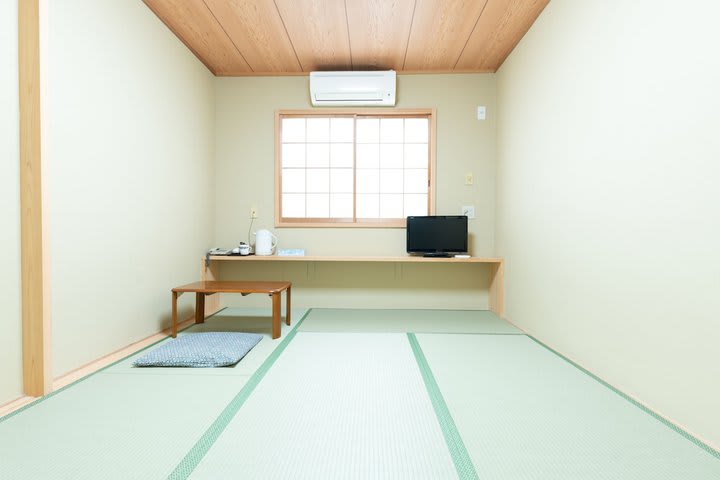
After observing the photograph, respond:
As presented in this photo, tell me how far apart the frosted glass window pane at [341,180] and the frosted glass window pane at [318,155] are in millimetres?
132

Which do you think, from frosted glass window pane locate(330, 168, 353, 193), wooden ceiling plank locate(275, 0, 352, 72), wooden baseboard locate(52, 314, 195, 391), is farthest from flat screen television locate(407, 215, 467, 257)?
wooden baseboard locate(52, 314, 195, 391)

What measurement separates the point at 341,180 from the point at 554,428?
3.06 m

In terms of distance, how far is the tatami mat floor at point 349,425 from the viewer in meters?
1.20

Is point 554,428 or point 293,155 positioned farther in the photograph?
point 293,155

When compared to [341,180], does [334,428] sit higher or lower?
lower

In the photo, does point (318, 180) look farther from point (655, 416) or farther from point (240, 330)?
point (655, 416)

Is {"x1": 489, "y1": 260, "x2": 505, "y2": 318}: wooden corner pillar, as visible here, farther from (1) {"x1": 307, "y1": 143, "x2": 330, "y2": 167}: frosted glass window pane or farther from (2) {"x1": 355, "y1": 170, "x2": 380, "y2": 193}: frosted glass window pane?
(1) {"x1": 307, "y1": 143, "x2": 330, "y2": 167}: frosted glass window pane

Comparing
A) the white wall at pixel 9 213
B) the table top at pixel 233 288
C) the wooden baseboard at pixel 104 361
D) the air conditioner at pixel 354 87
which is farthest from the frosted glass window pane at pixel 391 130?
the white wall at pixel 9 213

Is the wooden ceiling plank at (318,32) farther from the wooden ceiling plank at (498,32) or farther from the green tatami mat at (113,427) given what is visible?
the green tatami mat at (113,427)

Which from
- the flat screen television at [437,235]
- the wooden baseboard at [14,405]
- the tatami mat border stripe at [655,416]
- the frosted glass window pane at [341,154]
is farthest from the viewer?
the frosted glass window pane at [341,154]

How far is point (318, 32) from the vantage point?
10.0 feet

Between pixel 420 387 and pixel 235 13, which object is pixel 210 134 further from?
pixel 420 387

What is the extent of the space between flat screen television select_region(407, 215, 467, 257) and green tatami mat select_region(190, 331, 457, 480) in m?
1.63

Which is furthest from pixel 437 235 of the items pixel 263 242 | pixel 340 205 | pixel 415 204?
pixel 263 242
